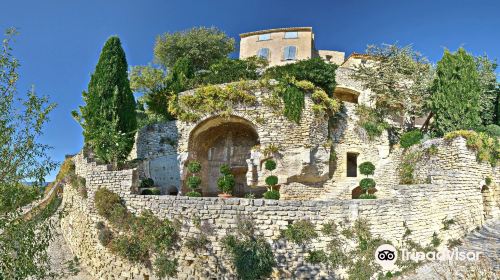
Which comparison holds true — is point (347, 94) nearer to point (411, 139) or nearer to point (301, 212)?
point (411, 139)

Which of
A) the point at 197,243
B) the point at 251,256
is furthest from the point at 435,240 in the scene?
the point at 197,243

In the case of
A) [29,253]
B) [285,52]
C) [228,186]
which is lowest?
[29,253]

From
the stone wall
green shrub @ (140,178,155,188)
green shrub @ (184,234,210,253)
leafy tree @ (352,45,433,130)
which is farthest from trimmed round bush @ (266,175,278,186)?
leafy tree @ (352,45,433,130)

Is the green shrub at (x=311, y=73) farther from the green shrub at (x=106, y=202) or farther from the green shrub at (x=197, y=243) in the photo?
the green shrub at (x=106, y=202)


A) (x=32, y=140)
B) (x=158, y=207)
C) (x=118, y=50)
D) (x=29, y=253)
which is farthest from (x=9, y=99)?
(x=118, y=50)

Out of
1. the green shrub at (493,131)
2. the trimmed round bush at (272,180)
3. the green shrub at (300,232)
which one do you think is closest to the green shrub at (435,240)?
the green shrub at (300,232)

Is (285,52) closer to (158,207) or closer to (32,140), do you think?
(158,207)

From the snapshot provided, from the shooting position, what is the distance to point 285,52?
2688 cm

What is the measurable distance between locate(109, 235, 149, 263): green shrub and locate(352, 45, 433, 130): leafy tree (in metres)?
14.0

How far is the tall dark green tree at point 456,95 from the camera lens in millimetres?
16125

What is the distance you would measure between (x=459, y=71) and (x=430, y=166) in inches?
237

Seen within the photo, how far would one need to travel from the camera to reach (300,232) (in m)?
10.6

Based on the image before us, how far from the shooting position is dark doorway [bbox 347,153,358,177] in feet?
59.7

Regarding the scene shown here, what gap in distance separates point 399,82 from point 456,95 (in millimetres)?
4226
